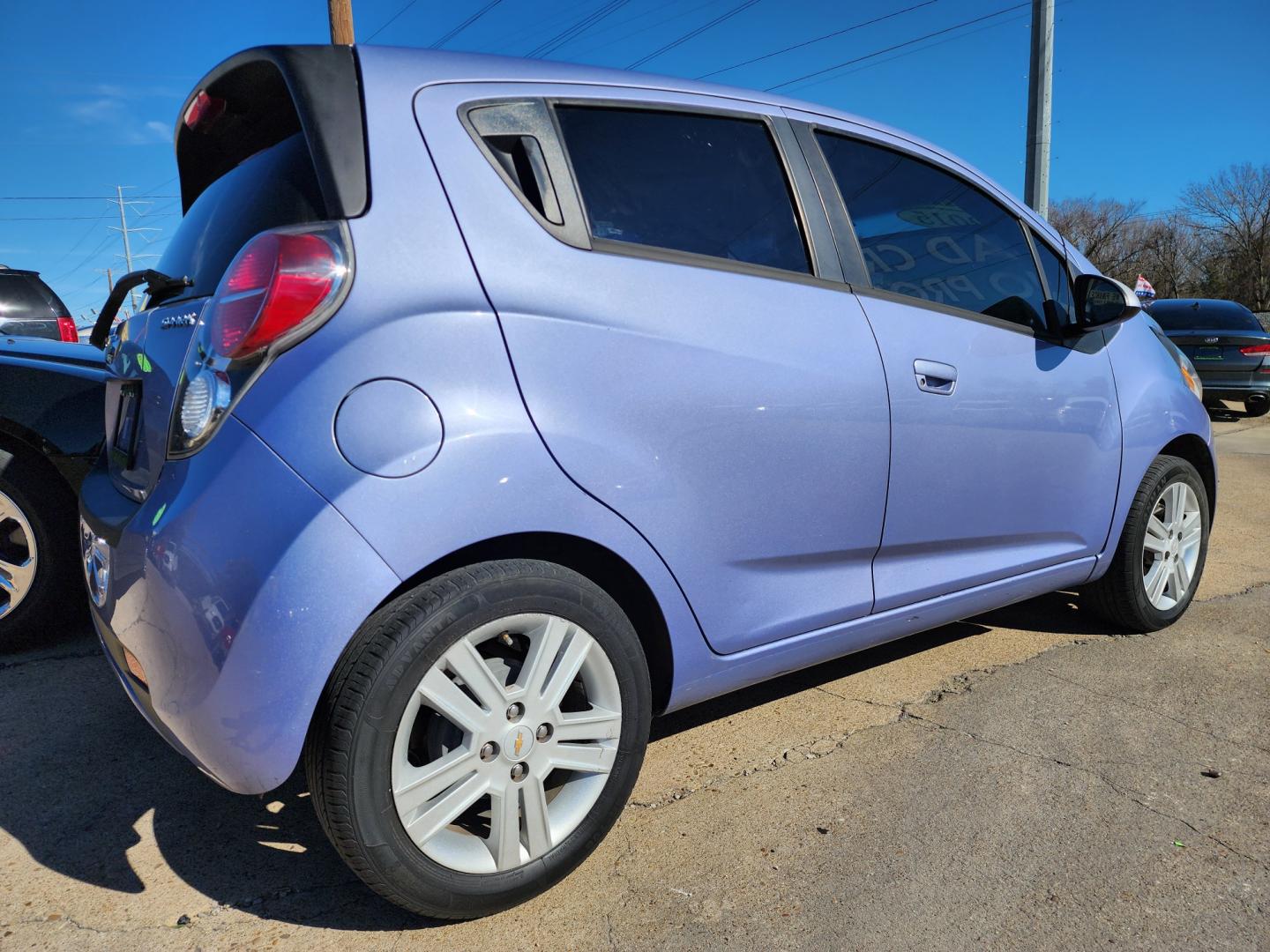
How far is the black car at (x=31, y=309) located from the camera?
724 centimetres

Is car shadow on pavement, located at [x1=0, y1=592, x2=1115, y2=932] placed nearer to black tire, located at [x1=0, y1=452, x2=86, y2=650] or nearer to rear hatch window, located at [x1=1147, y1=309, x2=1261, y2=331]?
black tire, located at [x1=0, y1=452, x2=86, y2=650]

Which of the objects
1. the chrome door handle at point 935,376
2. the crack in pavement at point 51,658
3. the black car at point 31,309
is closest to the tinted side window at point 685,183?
the chrome door handle at point 935,376

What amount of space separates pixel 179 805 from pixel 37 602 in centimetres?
130

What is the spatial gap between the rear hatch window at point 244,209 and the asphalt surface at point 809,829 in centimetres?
130

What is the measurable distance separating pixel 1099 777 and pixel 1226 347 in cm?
1166

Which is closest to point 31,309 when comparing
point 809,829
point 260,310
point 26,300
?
point 26,300

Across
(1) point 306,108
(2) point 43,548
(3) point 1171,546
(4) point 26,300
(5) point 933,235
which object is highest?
(1) point 306,108

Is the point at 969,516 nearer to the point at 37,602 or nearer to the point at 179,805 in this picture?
the point at 179,805

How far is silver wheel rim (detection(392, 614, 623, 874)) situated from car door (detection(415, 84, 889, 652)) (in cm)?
32

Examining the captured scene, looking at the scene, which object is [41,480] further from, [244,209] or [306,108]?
[306,108]

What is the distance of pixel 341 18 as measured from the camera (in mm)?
11172

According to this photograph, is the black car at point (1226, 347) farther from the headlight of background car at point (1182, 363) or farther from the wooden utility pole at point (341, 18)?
the wooden utility pole at point (341, 18)

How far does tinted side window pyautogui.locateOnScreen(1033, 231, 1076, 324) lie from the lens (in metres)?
3.22

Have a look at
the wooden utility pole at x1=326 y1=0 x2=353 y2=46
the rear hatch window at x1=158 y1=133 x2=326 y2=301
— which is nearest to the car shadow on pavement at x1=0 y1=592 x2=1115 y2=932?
the rear hatch window at x1=158 y1=133 x2=326 y2=301
